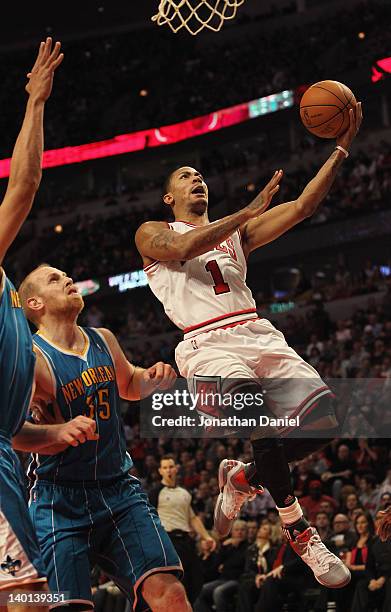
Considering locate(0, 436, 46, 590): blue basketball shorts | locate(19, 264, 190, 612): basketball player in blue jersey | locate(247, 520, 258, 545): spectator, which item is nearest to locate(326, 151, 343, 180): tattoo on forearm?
locate(19, 264, 190, 612): basketball player in blue jersey

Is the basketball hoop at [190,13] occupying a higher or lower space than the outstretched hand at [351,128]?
higher

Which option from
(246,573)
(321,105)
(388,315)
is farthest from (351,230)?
(321,105)

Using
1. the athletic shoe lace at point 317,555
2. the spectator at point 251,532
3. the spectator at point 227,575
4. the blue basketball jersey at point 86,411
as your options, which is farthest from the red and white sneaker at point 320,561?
the spectator at point 251,532

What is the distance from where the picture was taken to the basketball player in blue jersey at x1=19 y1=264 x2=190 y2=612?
4.93m

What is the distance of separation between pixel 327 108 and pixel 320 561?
9.90ft

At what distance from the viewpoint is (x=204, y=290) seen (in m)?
6.44

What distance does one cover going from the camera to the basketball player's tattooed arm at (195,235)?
5934 mm

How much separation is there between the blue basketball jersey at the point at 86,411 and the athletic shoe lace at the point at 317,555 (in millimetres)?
1418

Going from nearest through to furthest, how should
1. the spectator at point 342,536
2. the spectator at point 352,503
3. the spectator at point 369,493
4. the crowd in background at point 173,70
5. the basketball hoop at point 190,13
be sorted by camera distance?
the basketball hoop at point 190,13 → the spectator at point 342,536 → the spectator at point 352,503 → the spectator at point 369,493 → the crowd in background at point 173,70

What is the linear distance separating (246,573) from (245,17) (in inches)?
1021

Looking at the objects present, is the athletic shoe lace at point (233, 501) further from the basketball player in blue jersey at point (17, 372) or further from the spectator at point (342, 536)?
the spectator at point (342, 536)

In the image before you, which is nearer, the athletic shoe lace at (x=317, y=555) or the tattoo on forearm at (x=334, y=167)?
the athletic shoe lace at (x=317, y=555)

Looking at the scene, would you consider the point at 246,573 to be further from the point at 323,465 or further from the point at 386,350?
the point at 386,350

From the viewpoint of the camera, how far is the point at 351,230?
78.5ft
